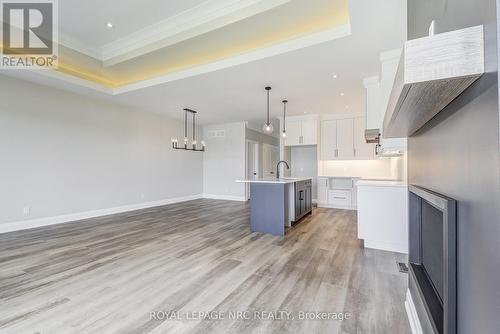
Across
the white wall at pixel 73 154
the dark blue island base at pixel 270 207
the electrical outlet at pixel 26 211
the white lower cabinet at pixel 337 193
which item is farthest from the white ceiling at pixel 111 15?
the white lower cabinet at pixel 337 193

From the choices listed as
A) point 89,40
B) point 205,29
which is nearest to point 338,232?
point 205,29

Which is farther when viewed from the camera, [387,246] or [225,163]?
[225,163]

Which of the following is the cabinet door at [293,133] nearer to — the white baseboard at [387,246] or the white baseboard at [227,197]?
the white baseboard at [227,197]

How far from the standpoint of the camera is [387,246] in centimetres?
325

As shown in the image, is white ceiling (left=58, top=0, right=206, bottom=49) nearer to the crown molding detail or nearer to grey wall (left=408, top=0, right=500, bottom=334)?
the crown molding detail

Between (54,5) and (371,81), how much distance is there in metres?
4.84

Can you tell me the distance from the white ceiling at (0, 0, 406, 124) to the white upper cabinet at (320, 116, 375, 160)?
0.39 meters

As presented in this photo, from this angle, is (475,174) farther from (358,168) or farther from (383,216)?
(358,168)

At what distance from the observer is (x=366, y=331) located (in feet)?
5.39

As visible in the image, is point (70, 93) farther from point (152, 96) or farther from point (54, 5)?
point (54, 5)

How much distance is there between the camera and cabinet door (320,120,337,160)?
6.68 metres

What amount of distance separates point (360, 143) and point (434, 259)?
5431mm

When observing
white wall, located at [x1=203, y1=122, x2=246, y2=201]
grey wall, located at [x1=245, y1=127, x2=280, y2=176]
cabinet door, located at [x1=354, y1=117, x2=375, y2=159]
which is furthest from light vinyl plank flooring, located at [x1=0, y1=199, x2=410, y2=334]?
grey wall, located at [x1=245, y1=127, x2=280, y2=176]

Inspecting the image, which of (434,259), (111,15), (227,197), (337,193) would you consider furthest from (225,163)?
(434,259)
